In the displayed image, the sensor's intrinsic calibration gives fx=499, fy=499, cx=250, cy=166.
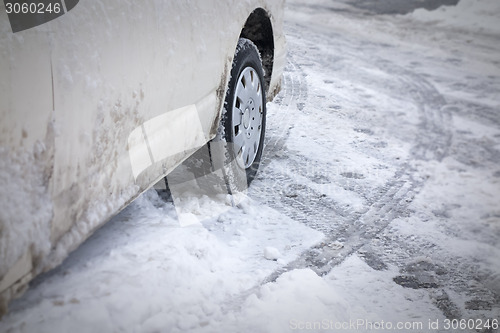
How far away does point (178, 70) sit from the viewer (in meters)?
2.21

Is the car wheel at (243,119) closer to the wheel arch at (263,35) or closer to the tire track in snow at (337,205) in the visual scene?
the tire track in snow at (337,205)

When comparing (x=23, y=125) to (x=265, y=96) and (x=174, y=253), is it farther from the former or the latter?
(x=265, y=96)

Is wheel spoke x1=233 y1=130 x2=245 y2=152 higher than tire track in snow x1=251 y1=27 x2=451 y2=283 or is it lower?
higher

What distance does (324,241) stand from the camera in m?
2.81

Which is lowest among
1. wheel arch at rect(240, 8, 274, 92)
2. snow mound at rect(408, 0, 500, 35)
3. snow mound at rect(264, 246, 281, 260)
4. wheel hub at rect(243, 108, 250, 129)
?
snow mound at rect(264, 246, 281, 260)

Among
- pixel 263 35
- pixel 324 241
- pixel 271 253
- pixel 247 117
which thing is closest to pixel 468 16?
pixel 263 35

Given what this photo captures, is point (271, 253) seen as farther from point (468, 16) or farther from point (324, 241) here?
point (468, 16)

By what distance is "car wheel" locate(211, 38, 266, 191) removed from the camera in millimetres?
2914

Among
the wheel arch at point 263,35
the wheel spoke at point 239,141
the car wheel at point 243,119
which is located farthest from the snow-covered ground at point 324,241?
the wheel arch at point 263,35

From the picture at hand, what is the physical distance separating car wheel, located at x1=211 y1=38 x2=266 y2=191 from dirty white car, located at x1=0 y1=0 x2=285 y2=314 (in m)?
0.15

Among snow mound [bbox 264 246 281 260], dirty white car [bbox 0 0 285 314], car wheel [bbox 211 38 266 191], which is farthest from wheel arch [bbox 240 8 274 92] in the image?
snow mound [bbox 264 246 281 260]

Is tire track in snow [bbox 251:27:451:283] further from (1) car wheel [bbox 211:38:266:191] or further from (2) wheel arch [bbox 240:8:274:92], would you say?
(2) wheel arch [bbox 240:8:274:92]

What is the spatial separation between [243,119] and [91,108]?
156 centimetres

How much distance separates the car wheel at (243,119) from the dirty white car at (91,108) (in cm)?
15
